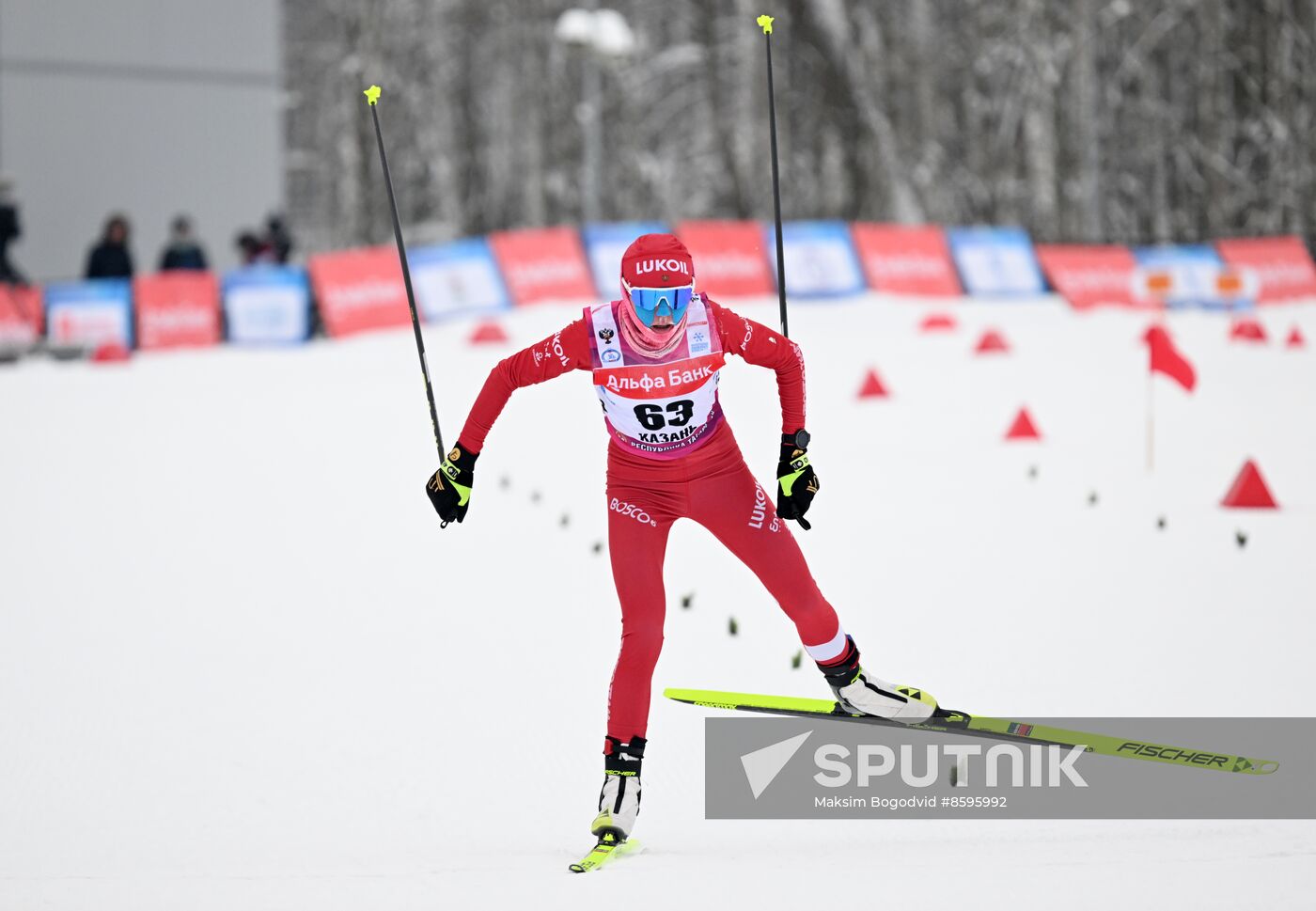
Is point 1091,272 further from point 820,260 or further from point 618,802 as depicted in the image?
point 618,802

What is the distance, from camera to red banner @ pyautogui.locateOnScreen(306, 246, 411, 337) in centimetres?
1852

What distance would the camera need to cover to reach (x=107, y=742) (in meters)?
6.57

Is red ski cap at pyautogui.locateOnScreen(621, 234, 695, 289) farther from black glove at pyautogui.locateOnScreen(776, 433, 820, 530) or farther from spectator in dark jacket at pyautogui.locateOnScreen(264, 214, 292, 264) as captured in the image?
spectator in dark jacket at pyautogui.locateOnScreen(264, 214, 292, 264)

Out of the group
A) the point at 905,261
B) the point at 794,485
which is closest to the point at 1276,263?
the point at 905,261

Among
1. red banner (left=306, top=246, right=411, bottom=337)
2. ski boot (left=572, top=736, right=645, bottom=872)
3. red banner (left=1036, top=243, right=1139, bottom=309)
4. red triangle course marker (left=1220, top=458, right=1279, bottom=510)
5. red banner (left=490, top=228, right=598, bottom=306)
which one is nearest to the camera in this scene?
ski boot (left=572, top=736, right=645, bottom=872)

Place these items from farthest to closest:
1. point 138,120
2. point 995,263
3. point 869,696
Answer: point 138,120, point 995,263, point 869,696

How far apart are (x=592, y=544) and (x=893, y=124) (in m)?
30.6

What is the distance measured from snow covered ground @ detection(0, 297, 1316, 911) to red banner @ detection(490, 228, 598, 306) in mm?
4929

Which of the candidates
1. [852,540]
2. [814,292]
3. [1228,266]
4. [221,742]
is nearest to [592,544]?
[852,540]

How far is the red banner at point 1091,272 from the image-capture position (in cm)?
2080

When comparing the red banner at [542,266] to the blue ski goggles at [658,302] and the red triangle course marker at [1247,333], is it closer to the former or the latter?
the red triangle course marker at [1247,333]

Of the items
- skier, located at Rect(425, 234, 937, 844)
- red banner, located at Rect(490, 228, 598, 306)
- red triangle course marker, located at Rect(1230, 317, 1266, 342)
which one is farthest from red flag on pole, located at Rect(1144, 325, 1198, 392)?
red banner, located at Rect(490, 228, 598, 306)

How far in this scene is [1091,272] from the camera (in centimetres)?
2119

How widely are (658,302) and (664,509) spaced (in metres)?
0.73
